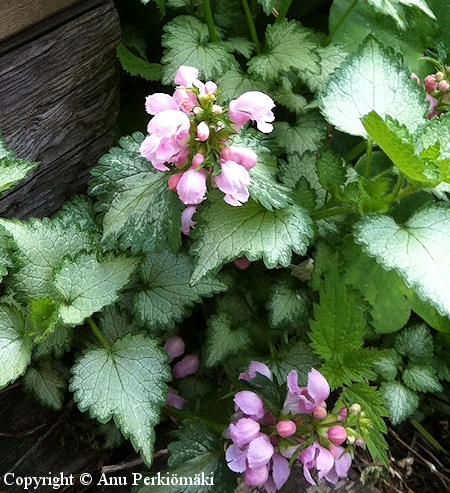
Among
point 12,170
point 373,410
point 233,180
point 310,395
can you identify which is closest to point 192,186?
point 233,180

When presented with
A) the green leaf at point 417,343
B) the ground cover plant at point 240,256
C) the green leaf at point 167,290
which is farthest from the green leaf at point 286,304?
the green leaf at point 417,343

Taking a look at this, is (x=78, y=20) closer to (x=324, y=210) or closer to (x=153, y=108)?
(x=153, y=108)

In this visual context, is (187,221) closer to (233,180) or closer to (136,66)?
(233,180)

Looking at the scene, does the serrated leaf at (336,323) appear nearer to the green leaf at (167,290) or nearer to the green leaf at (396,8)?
the green leaf at (167,290)

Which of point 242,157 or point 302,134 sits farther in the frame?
point 302,134

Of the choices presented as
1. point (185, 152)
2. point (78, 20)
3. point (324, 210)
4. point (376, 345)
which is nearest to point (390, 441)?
point (376, 345)

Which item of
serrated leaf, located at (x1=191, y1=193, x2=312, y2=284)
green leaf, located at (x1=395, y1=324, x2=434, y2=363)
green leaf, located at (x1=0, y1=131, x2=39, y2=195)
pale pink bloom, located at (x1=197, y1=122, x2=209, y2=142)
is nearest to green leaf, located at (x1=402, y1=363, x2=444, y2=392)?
green leaf, located at (x1=395, y1=324, x2=434, y2=363)
